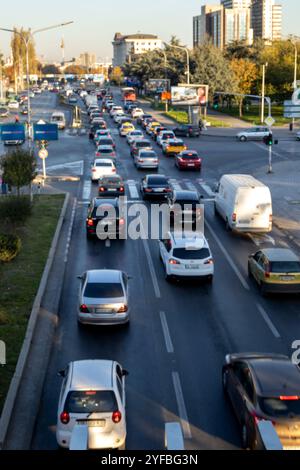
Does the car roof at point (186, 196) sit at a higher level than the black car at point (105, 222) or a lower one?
higher

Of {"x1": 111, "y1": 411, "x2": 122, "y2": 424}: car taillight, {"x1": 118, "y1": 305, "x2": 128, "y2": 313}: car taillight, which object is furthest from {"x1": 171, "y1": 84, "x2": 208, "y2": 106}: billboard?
{"x1": 111, "y1": 411, "x2": 122, "y2": 424}: car taillight

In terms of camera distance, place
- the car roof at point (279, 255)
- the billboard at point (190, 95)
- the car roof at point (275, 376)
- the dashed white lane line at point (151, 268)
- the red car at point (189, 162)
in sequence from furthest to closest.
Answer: the billboard at point (190, 95)
the red car at point (189, 162)
the dashed white lane line at point (151, 268)
the car roof at point (279, 255)
the car roof at point (275, 376)

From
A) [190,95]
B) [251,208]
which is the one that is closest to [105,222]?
[251,208]

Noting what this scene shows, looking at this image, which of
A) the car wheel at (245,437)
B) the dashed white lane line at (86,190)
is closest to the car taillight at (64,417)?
the car wheel at (245,437)

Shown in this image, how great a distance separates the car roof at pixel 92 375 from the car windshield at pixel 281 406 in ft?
8.99

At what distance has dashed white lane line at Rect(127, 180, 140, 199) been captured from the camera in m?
39.1

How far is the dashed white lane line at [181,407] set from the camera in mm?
12859

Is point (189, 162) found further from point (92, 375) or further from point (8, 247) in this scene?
point (92, 375)

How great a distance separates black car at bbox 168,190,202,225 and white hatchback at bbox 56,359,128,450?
1775 centimetres

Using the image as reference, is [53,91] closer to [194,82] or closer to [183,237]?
[194,82]

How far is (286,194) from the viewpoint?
131 ft

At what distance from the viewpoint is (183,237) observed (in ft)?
75.6

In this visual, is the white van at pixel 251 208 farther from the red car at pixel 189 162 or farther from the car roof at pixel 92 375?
the red car at pixel 189 162

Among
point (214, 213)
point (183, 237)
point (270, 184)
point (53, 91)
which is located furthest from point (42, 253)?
point (53, 91)
